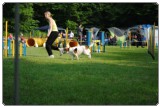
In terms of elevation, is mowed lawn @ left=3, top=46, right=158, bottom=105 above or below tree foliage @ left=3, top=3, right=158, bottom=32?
below

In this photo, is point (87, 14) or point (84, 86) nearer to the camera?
point (84, 86)

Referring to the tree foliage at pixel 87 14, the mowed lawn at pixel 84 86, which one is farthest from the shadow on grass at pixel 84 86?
the tree foliage at pixel 87 14

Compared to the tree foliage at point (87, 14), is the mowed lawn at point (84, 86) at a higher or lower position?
lower

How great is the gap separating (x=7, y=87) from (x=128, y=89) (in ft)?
5.74

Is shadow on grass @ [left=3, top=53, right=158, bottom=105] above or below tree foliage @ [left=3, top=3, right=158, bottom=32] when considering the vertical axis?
below

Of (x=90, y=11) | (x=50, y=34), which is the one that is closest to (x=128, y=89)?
(x=50, y=34)

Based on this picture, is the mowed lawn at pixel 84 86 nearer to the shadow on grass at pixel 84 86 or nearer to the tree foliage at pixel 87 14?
the shadow on grass at pixel 84 86

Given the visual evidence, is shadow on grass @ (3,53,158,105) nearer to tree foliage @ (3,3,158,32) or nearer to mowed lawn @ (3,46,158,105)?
mowed lawn @ (3,46,158,105)

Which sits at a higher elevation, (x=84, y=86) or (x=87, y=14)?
(x=87, y=14)

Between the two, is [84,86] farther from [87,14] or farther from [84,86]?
[87,14]

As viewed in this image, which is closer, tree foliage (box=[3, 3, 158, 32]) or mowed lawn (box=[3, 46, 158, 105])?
mowed lawn (box=[3, 46, 158, 105])

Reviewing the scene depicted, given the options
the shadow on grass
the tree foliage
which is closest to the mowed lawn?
the shadow on grass

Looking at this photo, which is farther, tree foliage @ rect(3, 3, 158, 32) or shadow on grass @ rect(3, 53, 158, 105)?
tree foliage @ rect(3, 3, 158, 32)

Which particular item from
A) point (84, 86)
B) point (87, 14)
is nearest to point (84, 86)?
point (84, 86)
